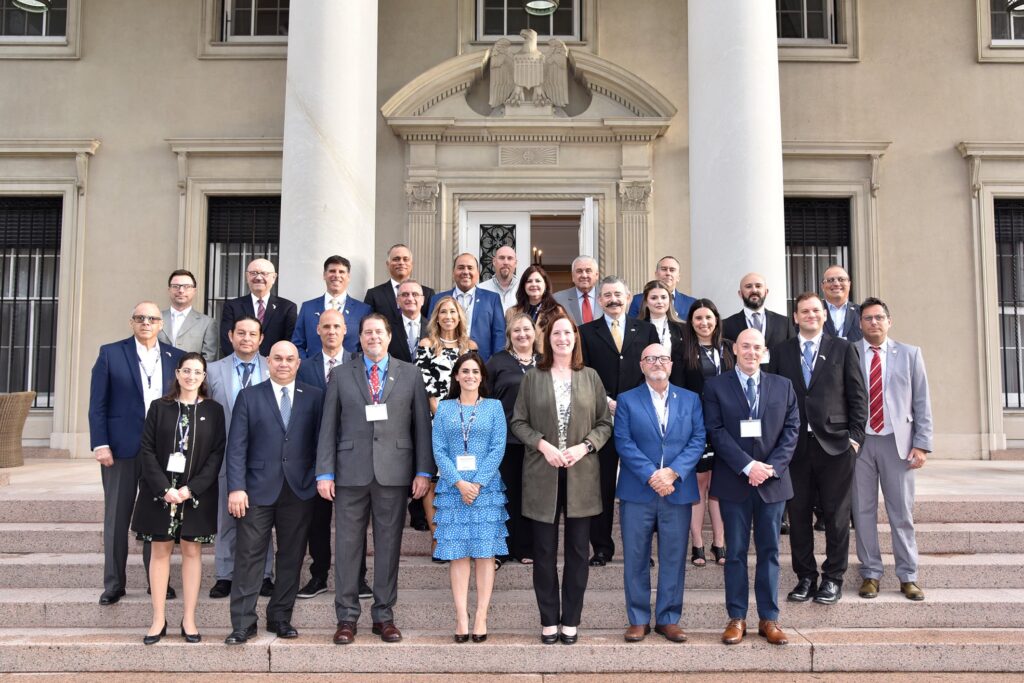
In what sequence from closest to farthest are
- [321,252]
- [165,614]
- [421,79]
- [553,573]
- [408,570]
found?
[553,573] → [165,614] → [408,570] → [321,252] → [421,79]

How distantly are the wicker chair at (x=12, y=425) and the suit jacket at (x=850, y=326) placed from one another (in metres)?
8.75

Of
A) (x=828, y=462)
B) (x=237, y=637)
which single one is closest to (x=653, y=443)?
(x=828, y=462)

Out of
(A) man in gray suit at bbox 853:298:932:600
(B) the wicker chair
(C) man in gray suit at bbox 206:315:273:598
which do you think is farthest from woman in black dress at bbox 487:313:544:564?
(B) the wicker chair

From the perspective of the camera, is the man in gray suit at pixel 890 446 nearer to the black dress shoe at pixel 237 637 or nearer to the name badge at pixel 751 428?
the name badge at pixel 751 428

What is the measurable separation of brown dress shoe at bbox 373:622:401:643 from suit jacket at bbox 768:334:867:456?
2.81 metres

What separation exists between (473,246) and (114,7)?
5882 millimetres

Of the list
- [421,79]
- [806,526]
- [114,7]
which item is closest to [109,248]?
[114,7]

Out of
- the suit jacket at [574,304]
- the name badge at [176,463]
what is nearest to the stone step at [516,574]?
the name badge at [176,463]

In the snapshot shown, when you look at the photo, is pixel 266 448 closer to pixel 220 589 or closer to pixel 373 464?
pixel 373 464

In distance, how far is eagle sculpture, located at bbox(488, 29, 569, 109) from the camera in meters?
10.8

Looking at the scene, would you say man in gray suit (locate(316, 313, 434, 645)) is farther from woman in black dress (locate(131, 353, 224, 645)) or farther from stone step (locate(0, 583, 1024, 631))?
woman in black dress (locate(131, 353, 224, 645))

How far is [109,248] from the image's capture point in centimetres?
1111

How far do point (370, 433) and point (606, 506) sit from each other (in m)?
1.75

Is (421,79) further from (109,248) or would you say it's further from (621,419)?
(621,419)
